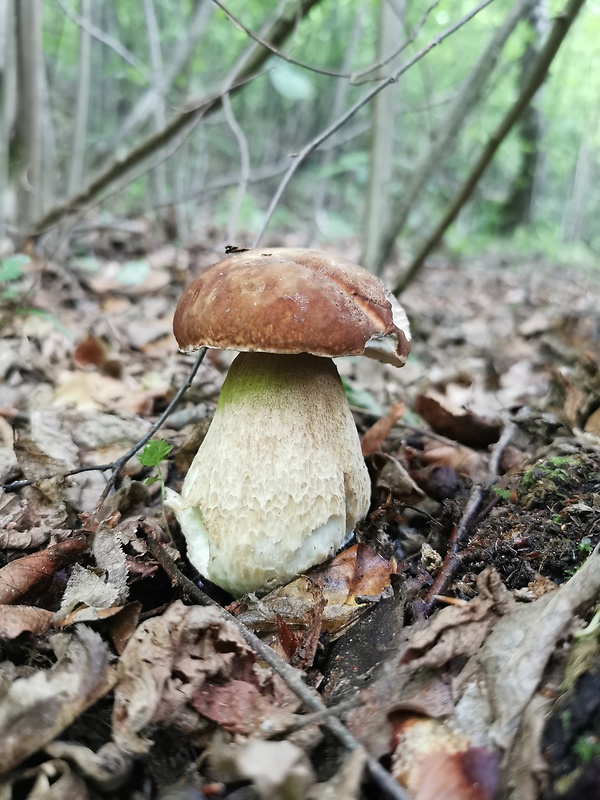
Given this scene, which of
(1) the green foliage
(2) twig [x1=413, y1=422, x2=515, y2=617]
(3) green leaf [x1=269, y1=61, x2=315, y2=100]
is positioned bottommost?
(2) twig [x1=413, y1=422, x2=515, y2=617]

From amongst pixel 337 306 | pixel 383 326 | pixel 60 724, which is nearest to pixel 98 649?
pixel 60 724

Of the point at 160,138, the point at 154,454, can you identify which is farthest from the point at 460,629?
the point at 160,138

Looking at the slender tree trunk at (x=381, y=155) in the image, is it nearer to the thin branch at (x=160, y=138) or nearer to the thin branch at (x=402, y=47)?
the thin branch at (x=160, y=138)

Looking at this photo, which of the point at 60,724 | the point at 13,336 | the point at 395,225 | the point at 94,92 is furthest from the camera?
the point at 94,92

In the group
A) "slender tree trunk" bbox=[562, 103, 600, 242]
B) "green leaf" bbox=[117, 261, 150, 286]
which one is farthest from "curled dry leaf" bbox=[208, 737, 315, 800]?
"slender tree trunk" bbox=[562, 103, 600, 242]

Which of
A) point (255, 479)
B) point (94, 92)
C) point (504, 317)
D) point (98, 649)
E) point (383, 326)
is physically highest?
point (94, 92)

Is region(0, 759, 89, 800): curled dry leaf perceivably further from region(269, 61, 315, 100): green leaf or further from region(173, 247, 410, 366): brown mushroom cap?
region(269, 61, 315, 100): green leaf

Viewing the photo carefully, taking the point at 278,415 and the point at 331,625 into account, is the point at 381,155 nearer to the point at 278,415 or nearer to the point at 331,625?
the point at 278,415

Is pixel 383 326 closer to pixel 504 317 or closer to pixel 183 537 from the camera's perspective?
pixel 183 537
